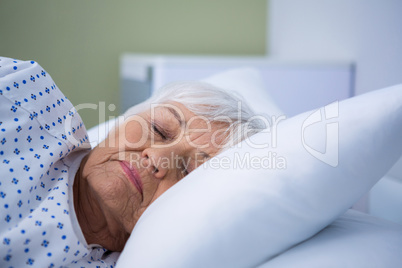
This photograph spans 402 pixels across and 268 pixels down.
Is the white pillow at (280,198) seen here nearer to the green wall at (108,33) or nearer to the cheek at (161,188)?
the cheek at (161,188)

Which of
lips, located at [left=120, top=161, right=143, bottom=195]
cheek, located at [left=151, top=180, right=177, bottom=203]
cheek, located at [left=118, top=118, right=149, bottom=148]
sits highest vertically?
cheek, located at [left=118, top=118, right=149, bottom=148]

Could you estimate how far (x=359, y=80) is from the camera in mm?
1726

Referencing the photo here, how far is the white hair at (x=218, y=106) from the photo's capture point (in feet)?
3.12

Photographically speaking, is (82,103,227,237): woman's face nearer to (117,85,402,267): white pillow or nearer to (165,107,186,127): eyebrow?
(165,107,186,127): eyebrow

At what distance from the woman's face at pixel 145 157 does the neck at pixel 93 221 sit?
0.11 ft

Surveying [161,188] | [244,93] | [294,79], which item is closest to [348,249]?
[161,188]

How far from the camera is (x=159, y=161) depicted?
0.87m

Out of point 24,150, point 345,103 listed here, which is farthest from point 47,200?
point 345,103

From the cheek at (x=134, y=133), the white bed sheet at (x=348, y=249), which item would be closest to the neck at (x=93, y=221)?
the cheek at (x=134, y=133)

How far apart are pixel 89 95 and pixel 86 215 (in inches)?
65.0

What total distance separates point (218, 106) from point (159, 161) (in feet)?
0.65

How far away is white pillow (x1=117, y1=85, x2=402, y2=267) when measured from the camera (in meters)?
0.65

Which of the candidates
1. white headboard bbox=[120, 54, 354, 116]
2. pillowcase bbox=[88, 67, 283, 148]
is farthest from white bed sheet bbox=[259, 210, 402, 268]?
white headboard bbox=[120, 54, 354, 116]

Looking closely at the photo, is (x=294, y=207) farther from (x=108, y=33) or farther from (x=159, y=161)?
(x=108, y=33)
